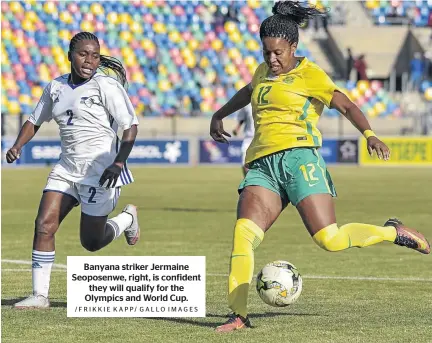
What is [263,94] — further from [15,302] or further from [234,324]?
[15,302]

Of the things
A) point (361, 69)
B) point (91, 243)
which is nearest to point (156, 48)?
point (361, 69)

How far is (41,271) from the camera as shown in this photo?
9.07m

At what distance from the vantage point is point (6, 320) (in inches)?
329

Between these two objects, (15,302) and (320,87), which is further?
(15,302)

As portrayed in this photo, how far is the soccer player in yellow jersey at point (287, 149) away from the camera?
7902 millimetres

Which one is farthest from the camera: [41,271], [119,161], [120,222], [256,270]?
[256,270]

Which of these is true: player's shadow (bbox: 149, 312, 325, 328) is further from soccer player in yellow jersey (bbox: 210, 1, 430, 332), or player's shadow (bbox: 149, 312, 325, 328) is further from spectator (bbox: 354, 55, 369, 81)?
spectator (bbox: 354, 55, 369, 81)

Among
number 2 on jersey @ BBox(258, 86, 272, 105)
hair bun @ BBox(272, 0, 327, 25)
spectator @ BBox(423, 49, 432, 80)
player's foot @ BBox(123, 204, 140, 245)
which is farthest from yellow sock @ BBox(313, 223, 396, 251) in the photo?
spectator @ BBox(423, 49, 432, 80)

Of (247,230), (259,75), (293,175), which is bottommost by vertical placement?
(247,230)

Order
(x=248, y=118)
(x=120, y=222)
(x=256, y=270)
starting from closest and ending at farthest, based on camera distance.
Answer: (x=120, y=222) < (x=256, y=270) < (x=248, y=118)

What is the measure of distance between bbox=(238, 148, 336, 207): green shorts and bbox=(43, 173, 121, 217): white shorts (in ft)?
5.58

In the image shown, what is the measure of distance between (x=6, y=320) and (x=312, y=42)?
3785 centimetres

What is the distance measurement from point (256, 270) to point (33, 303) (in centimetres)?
378

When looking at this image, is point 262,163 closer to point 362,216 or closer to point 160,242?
point 160,242
